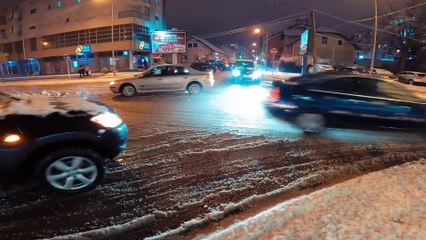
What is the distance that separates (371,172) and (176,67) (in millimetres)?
10496

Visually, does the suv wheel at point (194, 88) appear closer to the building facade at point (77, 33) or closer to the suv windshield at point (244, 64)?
the suv windshield at point (244, 64)

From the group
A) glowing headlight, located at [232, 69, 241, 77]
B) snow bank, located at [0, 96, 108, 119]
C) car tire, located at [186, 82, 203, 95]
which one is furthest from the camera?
glowing headlight, located at [232, 69, 241, 77]

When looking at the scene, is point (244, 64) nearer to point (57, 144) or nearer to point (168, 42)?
point (57, 144)

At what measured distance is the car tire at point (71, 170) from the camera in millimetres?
3857

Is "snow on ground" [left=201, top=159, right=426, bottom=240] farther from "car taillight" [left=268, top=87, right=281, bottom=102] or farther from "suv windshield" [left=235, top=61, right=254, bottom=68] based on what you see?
"suv windshield" [left=235, top=61, right=254, bottom=68]

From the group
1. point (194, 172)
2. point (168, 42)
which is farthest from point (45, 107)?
point (168, 42)

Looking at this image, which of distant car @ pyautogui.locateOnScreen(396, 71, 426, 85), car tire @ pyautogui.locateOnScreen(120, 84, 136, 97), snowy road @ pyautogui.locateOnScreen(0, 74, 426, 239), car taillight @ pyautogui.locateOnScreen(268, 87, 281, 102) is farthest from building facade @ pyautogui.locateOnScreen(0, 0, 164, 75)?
snowy road @ pyautogui.locateOnScreen(0, 74, 426, 239)

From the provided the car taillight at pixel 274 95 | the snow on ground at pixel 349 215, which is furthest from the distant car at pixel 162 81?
the snow on ground at pixel 349 215

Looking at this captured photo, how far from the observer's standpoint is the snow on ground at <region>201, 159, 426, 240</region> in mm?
3064

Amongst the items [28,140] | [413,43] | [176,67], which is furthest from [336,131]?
[413,43]

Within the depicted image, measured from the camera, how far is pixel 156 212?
3701 mm

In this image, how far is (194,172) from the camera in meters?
4.89

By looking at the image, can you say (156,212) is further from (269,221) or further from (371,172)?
(371,172)

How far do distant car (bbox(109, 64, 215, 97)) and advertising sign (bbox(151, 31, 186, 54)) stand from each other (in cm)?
2721
